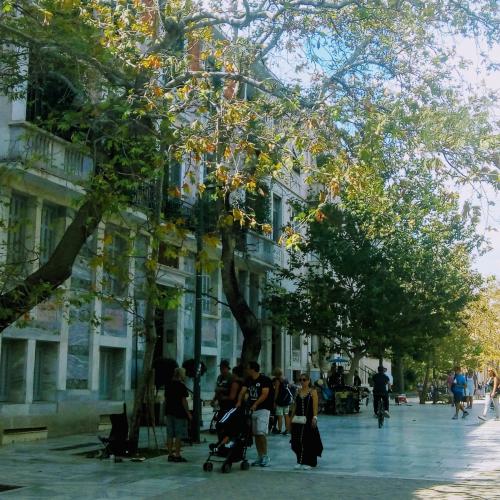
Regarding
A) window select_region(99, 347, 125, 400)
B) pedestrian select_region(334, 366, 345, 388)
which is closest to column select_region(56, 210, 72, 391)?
window select_region(99, 347, 125, 400)

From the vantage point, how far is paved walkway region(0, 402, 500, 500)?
11133 millimetres

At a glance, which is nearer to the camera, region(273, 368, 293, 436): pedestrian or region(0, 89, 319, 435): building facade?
region(0, 89, 319, 435): building facade

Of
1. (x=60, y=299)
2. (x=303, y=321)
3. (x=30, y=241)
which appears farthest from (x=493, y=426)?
(x=60, y=299)

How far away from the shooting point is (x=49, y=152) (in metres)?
18.8

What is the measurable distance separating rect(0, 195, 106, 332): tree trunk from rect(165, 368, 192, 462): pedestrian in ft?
12.6

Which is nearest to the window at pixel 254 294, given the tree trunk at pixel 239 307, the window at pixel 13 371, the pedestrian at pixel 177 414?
the tree trunk at pixel 239 307

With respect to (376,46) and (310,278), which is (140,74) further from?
(310,278)

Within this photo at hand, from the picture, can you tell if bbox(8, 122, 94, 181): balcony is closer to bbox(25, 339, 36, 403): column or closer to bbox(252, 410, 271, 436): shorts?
bbox(25, 339, 36, 403): column

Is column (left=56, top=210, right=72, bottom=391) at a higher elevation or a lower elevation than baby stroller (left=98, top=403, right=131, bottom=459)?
higher

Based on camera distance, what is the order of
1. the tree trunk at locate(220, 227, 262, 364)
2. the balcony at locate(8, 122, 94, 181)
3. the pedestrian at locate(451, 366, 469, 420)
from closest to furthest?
the balcony at locate(8, 122, 94, 181)
the tree trunk at locate(220, 227, 262, 364)
the pedestrian at locate(451, 366, 469, 420)

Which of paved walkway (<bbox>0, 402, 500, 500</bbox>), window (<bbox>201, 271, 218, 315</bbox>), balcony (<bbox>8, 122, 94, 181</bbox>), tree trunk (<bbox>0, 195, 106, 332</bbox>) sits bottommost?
paved walkway (<bbox>0, 402, 500, 500</bbox>)

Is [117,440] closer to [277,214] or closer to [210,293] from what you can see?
[210,293]

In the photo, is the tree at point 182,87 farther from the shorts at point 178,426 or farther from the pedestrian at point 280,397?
the pedestrian at point 280,397

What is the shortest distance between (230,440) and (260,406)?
3.93 ft
